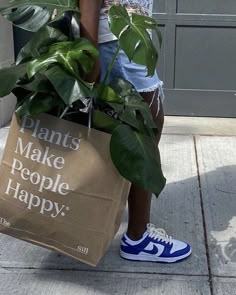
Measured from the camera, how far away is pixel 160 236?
10.5 ft

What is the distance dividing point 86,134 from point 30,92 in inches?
12.8

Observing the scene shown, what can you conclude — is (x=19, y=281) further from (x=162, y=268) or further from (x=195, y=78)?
(x=195, y=78)

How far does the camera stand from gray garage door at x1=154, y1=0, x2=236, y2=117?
18.2 feet

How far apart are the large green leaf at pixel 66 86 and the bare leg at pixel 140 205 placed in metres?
0.61

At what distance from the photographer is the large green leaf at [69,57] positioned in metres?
2.50

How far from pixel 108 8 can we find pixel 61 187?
855 millimetres

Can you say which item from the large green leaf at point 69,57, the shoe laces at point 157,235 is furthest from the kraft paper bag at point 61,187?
the shoe laces at point 157,235

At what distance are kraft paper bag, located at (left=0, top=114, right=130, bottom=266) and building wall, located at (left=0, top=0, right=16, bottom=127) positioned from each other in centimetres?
284

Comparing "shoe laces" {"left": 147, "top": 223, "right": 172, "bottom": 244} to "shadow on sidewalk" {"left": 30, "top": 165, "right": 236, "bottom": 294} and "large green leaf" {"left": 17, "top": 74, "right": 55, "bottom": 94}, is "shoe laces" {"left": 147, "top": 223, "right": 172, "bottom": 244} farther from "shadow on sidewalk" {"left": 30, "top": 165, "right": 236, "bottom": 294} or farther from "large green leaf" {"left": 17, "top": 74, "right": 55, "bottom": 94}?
"large green leaf" {"left": 17, "top": 74, "right": 55, "bottom": 94}

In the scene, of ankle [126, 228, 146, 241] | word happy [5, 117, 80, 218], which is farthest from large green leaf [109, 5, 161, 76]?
ankle [126, 228, 146, 241]

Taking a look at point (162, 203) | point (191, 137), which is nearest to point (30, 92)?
point (162, 203)


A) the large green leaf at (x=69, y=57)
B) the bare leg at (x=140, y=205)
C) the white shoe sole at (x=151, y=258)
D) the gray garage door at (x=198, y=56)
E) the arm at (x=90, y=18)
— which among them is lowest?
the gray garage door at (x=198, y=56)

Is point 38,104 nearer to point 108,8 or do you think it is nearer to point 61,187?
point 61,187

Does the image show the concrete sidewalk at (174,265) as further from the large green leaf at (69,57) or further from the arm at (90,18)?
the arm at (90,18)
